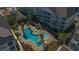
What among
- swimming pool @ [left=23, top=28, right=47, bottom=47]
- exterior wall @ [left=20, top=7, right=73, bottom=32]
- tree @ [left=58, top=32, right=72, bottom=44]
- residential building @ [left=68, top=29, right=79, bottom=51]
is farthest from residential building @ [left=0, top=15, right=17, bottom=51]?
residential building @ [left=68, top=29, right=79, bottom=51]

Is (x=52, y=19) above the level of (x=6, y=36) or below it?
above

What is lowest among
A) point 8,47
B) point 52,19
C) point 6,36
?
point 8,47

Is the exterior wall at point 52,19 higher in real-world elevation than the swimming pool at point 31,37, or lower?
higher

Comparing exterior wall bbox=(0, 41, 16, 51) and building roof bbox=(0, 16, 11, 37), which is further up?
building roof bbox=(0, 16, 11, 37)

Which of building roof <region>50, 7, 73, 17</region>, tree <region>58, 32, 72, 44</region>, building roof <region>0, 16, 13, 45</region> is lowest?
tree <region>58, 32, 72, 44</region>

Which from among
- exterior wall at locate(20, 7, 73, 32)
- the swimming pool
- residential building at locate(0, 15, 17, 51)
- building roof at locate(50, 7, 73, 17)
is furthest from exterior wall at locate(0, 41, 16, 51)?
building roof at locate(50, 7, 73, 17)

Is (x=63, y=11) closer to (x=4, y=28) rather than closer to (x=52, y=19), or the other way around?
(x=52, y=19)

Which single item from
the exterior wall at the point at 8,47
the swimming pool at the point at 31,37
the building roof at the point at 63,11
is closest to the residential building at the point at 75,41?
the building roof at the point at 63,11

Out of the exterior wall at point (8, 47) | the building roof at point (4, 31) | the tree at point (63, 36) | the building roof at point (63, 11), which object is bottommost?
the exterior wall at point (8, 47)

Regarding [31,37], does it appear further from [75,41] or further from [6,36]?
[75,41]

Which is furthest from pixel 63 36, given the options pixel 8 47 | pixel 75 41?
pixel 8 47

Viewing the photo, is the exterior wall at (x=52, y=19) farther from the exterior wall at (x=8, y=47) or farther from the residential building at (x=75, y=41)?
the exterior wall at (x=8, y=47)

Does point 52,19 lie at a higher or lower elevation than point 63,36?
higher

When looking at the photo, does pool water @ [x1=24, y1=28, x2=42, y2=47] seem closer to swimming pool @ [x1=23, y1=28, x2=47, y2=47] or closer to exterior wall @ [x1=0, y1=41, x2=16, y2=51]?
swimming pool @ [x1=23, y1=28, x2=47, y2=47]
